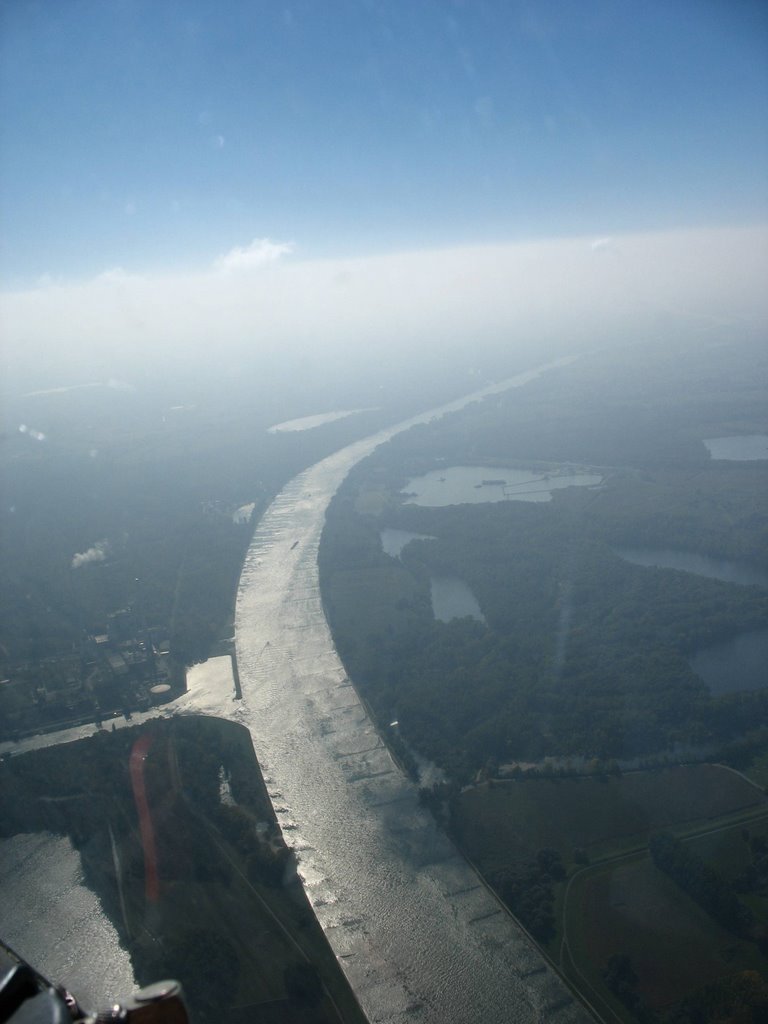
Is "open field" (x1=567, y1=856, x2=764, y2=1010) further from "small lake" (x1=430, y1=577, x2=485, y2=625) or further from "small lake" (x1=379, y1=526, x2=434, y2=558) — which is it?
"small lake" (x1=379, y1=526, x2=434, y2=558)

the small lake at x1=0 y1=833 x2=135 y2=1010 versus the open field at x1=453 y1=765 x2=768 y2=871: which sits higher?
the small lake at x1=0 y1=833 x2=135 y2=1010

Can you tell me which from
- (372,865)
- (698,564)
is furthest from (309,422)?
(372,865)

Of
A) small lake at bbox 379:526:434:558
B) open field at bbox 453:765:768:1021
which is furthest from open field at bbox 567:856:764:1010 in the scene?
small lake at bbox 379:526:434:558

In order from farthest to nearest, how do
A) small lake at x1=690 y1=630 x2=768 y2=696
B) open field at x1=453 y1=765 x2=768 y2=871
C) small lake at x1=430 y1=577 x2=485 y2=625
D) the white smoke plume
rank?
the white smoke plume
small lake at x1=430 y1=577 x2=485 y2=625
small lake at x1=690 y1=630 x2=768 y2=696
open field at x1=453 y1=765 x2=768 y2=871

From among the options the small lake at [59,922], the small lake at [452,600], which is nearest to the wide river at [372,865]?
the small lake at [59,922]

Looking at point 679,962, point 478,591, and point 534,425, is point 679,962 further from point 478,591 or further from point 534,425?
point 534,425

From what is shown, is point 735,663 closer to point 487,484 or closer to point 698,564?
point 698,564
